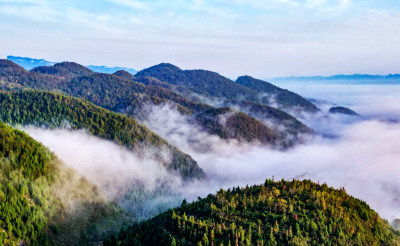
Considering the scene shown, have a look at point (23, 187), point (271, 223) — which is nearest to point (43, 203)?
point (23, 187)

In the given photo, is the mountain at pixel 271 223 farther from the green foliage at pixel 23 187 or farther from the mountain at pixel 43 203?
the green foliage at pixel 23 187

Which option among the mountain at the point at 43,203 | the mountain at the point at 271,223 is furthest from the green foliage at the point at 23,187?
the mountain at the point at 271,223

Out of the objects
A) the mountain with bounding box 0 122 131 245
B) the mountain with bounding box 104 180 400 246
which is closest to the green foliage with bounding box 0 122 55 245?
the mountain with bounding box 0 122 131 245

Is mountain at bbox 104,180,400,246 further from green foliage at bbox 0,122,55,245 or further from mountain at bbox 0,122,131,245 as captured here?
green foliage at bbox 0,122,55,245

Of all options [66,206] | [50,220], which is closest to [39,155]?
[66,206]

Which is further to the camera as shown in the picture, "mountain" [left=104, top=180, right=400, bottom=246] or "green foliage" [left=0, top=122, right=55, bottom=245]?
"green foliage" [left=0, top=122, right=55, bottom=245]

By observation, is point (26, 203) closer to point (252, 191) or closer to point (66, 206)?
point (66, 206)
